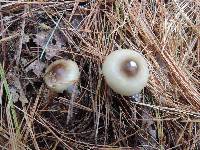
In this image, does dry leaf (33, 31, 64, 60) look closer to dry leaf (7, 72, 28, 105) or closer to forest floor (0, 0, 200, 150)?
forest floor (0, 0, 200, 150)

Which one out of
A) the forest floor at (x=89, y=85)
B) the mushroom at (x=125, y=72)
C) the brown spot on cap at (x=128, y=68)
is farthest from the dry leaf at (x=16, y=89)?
the brown spot on cap at (x=128, y=68)

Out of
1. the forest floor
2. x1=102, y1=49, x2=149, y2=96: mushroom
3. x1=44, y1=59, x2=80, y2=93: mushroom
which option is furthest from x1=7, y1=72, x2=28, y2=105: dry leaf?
x1=102, y1=49, x2=149, y2=96: mushroom

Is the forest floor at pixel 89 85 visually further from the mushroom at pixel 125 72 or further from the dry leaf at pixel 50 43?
the mushroom at pixel 125 72

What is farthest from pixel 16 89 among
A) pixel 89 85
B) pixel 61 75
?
pixel 89 85

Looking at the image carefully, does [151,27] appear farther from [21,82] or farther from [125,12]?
[21,82]

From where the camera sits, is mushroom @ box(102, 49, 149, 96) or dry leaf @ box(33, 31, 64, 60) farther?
dry leaf @ box(33, 31, 64, 60)

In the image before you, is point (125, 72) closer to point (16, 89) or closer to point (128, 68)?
point (128, 68)
